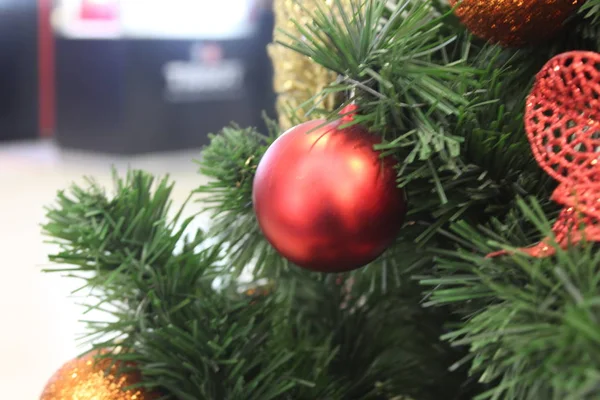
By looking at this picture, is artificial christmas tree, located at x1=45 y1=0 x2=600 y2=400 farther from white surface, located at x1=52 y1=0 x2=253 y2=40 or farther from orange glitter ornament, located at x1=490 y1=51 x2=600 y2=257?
white surface, located at x1=52 y1=0 x2=253 y2=40

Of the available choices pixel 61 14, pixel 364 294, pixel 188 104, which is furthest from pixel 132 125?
pixel 364 294

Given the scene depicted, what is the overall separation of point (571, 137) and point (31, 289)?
0.85 meters

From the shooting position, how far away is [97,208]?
0.30m

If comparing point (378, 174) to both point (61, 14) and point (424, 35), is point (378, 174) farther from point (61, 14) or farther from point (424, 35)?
point (61, 14)

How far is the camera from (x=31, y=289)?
914mm

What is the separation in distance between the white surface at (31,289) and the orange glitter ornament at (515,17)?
18 cm

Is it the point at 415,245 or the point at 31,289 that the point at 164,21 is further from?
the point at 415,245

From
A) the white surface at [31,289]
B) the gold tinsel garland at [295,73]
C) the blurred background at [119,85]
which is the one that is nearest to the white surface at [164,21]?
the blurred background at [119,85]

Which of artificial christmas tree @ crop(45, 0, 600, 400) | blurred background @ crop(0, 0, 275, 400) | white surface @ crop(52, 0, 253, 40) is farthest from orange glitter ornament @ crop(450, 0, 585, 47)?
white surface @ crop(52, 0, 253, 40)

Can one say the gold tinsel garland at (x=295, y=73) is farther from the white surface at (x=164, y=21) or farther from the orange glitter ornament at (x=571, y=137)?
the white surface at (x=164, y=21)

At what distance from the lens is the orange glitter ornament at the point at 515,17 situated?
25 cm

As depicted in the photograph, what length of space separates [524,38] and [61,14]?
6.37ft

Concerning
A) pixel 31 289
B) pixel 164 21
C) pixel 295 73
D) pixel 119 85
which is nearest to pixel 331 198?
pixel 295 73

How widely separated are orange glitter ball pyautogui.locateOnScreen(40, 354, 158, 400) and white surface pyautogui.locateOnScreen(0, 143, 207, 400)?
12mm
